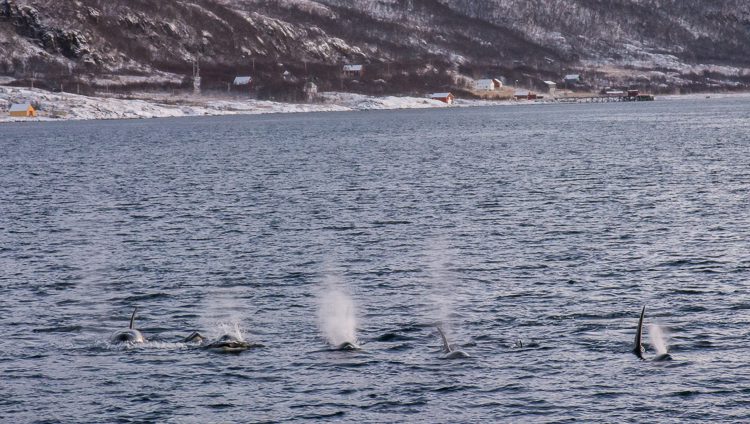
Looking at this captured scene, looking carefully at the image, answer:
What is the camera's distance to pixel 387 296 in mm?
54344

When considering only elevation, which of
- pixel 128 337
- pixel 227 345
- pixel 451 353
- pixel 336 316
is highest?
pixel 451 353

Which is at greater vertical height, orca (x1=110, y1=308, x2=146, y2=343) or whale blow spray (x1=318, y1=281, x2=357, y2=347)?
whale blow spray (x1=318, y1=281, x2=357, y2=347)

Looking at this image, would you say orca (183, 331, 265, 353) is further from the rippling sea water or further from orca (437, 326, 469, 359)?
orca (437, 326, 469, 359)

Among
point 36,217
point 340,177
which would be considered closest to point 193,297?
point 36,217

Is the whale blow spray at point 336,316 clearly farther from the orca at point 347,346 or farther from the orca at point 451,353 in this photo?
the orca at point 451,353

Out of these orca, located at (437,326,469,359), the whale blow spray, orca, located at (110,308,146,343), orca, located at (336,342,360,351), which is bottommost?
orca, located at (110,308,146,343)

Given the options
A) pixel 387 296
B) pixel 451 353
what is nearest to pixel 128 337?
pixel 451 353

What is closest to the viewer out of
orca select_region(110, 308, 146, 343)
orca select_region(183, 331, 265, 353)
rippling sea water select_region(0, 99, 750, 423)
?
rippling sea water select_region(0, 99, 750, 423)

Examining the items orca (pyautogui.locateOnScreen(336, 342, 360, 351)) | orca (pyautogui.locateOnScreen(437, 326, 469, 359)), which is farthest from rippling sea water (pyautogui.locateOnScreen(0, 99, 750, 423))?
orca (pyautogui.locateOnScreen(336, 342, 360, 351))

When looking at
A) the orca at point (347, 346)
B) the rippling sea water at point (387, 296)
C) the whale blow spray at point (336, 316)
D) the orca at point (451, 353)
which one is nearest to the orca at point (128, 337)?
the rippling sea water at point (387, 296)

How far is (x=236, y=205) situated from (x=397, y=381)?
5969cm

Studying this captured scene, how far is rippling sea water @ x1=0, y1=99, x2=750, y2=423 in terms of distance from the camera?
37.2m

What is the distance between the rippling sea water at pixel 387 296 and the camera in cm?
3725

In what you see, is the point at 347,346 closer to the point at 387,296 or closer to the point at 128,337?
the point at 128,337
